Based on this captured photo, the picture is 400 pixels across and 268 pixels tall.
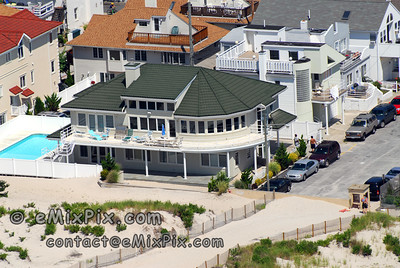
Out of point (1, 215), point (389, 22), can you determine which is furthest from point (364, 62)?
point (1, 215)

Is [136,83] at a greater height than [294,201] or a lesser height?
greater

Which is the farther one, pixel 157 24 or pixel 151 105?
pixel 157 24

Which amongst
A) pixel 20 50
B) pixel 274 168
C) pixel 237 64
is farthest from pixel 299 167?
pixel 20 50

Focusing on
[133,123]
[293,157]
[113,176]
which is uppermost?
[133,123]

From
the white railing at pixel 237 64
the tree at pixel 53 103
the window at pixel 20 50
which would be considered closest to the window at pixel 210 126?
the white railing at pixel 237 64

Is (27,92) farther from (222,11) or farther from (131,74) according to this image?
(222,11)

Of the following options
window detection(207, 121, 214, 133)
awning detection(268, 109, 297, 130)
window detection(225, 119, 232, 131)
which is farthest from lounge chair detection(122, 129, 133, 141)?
awning detection(268, 109, 297, 130)

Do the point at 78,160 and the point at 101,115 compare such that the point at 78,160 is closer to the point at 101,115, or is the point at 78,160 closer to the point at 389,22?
the point at 101,115

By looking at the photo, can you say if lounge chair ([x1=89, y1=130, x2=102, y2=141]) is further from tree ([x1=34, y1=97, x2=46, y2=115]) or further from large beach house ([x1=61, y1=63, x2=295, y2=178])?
tree ([x1=34, y1=97, x2=46, y2=115])
